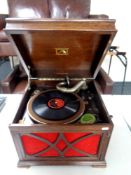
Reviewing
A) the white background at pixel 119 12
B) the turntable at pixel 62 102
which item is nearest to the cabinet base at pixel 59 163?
the turntable at pixel 62 102

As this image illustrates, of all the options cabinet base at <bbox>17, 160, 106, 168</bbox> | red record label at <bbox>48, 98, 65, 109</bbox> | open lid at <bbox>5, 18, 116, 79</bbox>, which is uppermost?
open lid at <bbox>5, 18, 116, 79</bbox>

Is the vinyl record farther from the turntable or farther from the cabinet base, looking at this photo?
the cabinet base

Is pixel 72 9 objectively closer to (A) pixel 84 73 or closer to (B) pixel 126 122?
(A) pixel 84 73

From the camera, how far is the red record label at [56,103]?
741 millimetres

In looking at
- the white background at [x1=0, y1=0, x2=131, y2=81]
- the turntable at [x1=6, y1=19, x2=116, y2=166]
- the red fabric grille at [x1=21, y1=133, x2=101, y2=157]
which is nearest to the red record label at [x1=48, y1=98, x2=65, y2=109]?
the turntable at [x1=6, y1=19, x2=116, y2=166]

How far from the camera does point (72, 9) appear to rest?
202 cm

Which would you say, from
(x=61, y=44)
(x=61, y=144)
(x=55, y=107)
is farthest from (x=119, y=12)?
(x=61, y=144)

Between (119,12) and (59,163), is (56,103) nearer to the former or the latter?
(59,163)

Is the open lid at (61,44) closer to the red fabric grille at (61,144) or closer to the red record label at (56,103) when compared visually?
the red record label at (56,103)

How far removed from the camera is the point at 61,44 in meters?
0.71

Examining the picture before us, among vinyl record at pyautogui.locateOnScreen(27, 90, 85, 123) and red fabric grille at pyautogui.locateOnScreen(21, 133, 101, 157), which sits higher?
vinyl record at pyautogui.locateOnScreen(27, 90, 85, 123)

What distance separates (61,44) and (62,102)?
260mm

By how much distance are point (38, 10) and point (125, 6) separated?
1.12 m

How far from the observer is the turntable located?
A: 0.57 m
